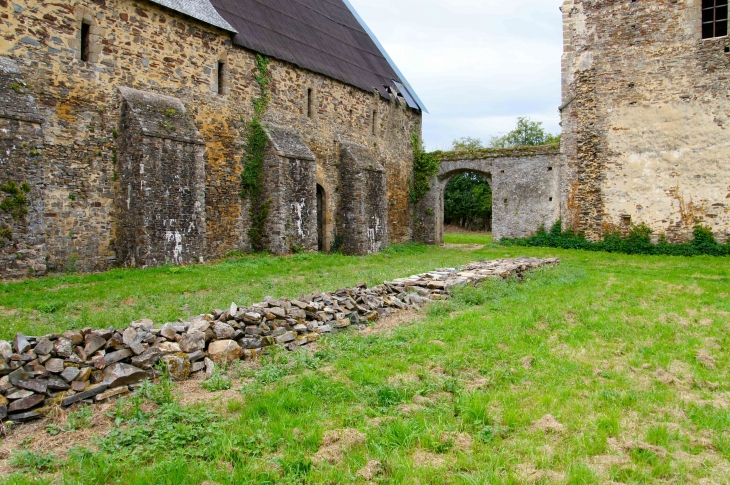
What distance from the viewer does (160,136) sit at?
36.1 feet

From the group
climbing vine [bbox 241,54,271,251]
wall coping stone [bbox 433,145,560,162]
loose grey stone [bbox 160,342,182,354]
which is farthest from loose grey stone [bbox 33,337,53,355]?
wall coping stone [bbox 433,145,560,162]

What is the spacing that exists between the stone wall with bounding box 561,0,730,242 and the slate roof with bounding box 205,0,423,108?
7871 millimetres

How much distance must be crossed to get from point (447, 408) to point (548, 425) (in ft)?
2.41

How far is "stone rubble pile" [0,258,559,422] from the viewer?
3.95m

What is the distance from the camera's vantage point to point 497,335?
6.03 m

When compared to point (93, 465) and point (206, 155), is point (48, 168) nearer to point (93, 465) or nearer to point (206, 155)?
point (206, 155)

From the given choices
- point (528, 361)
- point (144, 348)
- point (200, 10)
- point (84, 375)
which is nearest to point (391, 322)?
point (528, 361)

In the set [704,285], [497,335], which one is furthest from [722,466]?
[704,285]

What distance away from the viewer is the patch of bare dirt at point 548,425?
3.54 m

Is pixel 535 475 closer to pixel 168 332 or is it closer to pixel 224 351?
pixel 224 351

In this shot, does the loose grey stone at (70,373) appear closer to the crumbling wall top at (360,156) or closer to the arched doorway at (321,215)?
the arched doorway at (321,215)

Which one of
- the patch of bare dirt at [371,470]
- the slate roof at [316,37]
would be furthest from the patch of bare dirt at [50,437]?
the slate roof at [316,37]

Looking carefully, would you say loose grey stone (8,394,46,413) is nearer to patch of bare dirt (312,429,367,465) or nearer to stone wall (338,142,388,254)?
patch of bare dirt (312,429,367,465)

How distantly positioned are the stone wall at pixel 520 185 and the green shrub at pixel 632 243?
0.46 m
